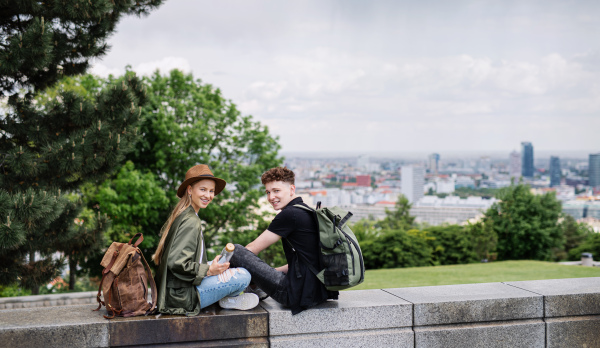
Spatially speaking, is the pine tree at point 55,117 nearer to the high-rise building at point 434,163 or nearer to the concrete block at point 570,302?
the concrete block at point 570,302

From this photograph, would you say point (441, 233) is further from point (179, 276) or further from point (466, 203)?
point (466, 203)

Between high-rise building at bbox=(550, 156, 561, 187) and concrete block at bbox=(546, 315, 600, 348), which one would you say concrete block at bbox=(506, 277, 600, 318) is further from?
high-rise building at bbox=(550, 156, 561, 187)

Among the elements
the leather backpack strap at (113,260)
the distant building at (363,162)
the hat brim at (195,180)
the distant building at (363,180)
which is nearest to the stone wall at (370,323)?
the leather backpack strap at (113,260)

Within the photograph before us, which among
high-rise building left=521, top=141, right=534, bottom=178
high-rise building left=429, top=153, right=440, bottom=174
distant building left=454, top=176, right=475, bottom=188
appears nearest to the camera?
distant building left=454, top=176, right=475, bottom=188

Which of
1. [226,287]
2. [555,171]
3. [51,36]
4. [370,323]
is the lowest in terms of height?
[555,171]

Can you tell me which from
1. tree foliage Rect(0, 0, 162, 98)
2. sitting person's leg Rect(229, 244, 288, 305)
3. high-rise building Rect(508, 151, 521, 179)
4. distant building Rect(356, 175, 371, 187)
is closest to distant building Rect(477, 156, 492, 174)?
high-rise building Rect(508, 151, 521, 179)

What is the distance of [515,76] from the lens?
138125 millimetres

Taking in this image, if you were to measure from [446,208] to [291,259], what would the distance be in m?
85.7

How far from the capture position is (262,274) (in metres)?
4.12

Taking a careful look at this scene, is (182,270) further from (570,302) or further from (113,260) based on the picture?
(570,302)

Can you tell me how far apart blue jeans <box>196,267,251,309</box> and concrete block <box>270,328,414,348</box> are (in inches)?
18.7

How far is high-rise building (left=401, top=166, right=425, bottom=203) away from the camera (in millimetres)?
102475

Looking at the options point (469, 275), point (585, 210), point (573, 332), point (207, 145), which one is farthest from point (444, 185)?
point (573, 332)

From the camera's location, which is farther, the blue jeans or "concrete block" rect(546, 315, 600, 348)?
"concrete block" rect(546, 315, 600, 348)
